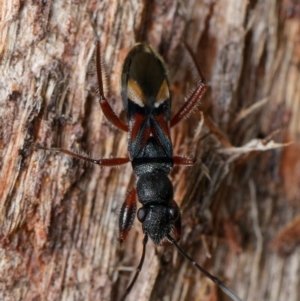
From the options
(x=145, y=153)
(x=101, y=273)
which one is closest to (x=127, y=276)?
(x=101, y=273)

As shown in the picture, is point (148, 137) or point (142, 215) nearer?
point (142, 215)

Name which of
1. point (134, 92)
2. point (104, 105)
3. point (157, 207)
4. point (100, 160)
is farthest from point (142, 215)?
point (134, 92)

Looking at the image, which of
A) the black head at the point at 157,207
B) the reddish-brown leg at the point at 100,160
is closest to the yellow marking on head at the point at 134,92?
the reddish-brown leg at the point at 100,160

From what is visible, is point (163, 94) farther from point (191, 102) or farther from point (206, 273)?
point (206, 273)

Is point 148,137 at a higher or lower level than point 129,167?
higher

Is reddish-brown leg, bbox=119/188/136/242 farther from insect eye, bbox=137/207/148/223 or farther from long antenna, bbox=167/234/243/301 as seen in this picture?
long antenna, bbox=167/234/243/301

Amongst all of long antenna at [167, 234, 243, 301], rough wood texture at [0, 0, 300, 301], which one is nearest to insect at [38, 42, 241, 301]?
long antenna at [167, 234, 243, 301]

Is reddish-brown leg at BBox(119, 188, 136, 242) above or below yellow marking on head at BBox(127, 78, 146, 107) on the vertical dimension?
below
